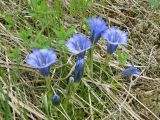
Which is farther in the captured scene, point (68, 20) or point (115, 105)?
point (68, 20)

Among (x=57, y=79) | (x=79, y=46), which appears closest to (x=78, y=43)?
(x=79, y=46)

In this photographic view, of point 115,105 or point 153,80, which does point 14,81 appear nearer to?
point 115,105

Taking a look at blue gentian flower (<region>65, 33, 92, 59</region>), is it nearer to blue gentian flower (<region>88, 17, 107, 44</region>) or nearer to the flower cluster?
the flower cluster

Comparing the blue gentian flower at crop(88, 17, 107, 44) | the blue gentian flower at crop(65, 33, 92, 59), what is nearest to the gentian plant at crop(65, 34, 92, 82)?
the blue gentian flower at crop(65, 33, 92, 59)

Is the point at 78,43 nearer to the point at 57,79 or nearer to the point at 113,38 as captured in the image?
the point at 113,38

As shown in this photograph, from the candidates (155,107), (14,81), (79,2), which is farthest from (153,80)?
(14,81)

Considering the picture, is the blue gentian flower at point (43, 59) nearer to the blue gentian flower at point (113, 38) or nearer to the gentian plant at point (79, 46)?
the gentian plant at point (79, 46)

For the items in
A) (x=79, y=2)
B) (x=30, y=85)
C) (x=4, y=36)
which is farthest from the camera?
(x=79, y=2)

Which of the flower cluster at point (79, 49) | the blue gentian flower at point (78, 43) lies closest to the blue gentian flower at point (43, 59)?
the flower cluster at point (79, 49)
